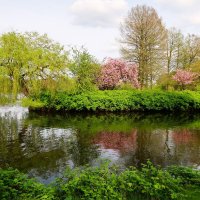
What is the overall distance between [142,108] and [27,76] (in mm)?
12470

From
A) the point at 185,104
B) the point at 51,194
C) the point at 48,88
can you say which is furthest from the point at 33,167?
the point at 185,104

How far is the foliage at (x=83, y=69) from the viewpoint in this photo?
97.6ft

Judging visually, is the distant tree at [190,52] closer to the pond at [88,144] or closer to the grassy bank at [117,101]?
the grassy bank at [117,101]

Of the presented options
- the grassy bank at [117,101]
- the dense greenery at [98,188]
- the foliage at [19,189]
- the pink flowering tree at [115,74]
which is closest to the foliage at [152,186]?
the dense greenery at [98,188]

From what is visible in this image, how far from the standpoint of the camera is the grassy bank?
28.4m

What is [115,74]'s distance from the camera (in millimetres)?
35000

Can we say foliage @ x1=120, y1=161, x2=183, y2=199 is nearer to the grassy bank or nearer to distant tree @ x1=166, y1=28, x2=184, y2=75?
the grassy bank

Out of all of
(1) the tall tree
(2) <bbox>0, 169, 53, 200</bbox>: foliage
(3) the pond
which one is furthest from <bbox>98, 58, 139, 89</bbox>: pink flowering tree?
(2) <bbox>0, 169, 53, 200</bbox>: foliage

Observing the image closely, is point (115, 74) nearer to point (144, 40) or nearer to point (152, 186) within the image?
point (144, 40)

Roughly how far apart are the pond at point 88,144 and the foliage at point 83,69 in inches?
321

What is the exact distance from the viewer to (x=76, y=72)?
97.9ft

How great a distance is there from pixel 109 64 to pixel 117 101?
326 inches

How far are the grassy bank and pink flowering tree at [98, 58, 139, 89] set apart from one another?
4868 mm

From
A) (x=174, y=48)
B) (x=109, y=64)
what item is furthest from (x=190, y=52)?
(x=109, y=64)
